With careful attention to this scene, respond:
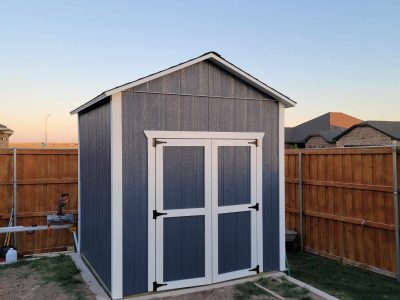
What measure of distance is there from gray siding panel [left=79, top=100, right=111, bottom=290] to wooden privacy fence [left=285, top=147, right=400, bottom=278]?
13.9 ft

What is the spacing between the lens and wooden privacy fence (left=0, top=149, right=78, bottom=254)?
7586 millimetres

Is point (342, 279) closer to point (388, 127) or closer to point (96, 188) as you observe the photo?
point (96, 188)

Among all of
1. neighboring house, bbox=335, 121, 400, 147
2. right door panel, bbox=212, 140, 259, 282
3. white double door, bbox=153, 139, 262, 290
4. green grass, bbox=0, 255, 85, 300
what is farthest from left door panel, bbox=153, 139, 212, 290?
neighboring house, bbox=335, 121, 400, 147

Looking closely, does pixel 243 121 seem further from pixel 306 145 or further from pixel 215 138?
pixel 306 145

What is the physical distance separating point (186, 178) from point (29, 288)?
2772 millimetres

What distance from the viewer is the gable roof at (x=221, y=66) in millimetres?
4922

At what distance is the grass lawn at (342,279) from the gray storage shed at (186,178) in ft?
2.17

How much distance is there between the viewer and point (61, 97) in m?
15.8

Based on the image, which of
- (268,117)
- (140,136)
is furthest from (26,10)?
(268,117)

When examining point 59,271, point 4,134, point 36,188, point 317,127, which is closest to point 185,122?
point 59,271

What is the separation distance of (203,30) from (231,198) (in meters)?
6.54

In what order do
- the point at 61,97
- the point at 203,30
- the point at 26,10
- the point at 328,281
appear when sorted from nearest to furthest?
the point at 328,281 < the point at 26,10 < the point at 203,30 < the point at 61,97

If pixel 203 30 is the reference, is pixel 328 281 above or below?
below

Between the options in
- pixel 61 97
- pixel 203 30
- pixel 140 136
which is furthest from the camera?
pixel 61 97
